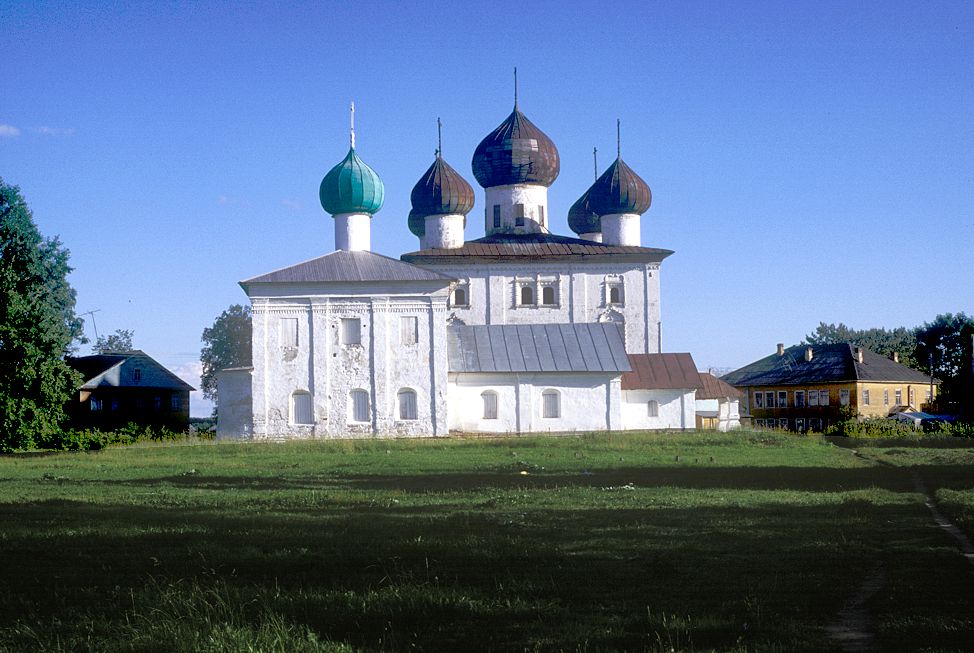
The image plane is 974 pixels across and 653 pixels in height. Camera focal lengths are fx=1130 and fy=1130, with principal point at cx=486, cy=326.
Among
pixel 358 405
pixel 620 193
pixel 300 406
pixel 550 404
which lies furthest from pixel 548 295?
pixel 300 406

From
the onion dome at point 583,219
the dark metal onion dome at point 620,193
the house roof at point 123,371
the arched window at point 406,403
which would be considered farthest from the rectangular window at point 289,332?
the onion dome at point 583,219

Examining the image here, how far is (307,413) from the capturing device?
38.8m

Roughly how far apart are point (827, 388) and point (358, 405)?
29.1m

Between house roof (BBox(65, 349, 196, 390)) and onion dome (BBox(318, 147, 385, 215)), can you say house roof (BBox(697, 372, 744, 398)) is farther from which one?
house roof (BBox(65, 349, 196, 390))

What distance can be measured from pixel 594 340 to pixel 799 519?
28994mm

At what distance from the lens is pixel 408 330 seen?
39250 millimetres

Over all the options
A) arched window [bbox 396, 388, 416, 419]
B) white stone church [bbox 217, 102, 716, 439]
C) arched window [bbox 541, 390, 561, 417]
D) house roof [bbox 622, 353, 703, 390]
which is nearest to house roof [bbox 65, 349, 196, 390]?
white stone church [bbox 217, 102, 716, 439]

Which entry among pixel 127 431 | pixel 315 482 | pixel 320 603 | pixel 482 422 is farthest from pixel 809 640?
pixel 127 431

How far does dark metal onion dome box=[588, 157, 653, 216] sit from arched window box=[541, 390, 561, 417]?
1181 cm

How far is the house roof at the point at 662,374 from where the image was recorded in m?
40.6

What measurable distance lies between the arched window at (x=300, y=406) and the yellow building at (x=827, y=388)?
92.7ft

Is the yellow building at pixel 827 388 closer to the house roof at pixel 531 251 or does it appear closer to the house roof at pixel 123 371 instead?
the house roof at pixel 531 251

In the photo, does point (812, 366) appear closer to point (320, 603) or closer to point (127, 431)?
point (127, 431)

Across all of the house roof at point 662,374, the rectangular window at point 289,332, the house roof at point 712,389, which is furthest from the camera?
the house roof at point 712,389
